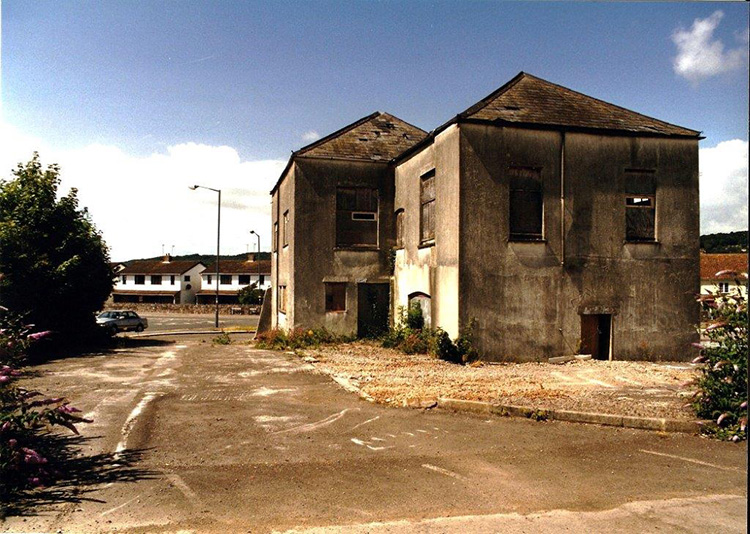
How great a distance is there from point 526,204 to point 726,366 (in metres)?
8.27

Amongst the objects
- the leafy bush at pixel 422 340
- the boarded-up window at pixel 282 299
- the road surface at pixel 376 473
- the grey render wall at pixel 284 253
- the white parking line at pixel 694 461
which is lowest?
the white parking line at pixel 694 461

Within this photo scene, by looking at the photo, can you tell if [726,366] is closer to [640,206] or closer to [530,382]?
[530,382]

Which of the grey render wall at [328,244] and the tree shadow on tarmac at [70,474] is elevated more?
the grey render wall at [328,244]

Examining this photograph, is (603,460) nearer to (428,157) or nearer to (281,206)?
(428,157)

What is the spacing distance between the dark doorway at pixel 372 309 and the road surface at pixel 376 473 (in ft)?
33.2

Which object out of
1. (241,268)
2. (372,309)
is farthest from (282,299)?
(241,268)

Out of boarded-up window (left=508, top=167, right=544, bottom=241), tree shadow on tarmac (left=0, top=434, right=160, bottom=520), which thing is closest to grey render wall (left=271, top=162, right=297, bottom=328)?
boarded-up window (left=508, top=167, right=544, bottom=241)

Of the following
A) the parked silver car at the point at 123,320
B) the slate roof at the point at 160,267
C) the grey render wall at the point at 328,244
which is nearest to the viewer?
the grey render wall at the point at 328,244

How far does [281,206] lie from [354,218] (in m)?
5.13

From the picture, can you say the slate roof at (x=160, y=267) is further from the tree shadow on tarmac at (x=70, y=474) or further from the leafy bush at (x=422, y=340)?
the tree shadow on tarmac at (x=70, y=474)

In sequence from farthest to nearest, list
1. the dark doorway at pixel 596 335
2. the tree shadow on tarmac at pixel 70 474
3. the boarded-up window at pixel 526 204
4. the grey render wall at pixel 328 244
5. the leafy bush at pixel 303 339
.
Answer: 1. the grey render wall at pixel 328 244
2. the leafy bush at pixel 303 339
3. the dark doorway at pixel 596 335
4. the boarded-up window at pixel 526 204
5. the tree shadow on tarmac at pixel 70 474

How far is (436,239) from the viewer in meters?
16.0

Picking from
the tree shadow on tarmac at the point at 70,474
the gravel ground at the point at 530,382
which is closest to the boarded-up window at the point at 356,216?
the gravel ground at the point at 530,382

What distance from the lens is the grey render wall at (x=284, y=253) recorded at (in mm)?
20047
